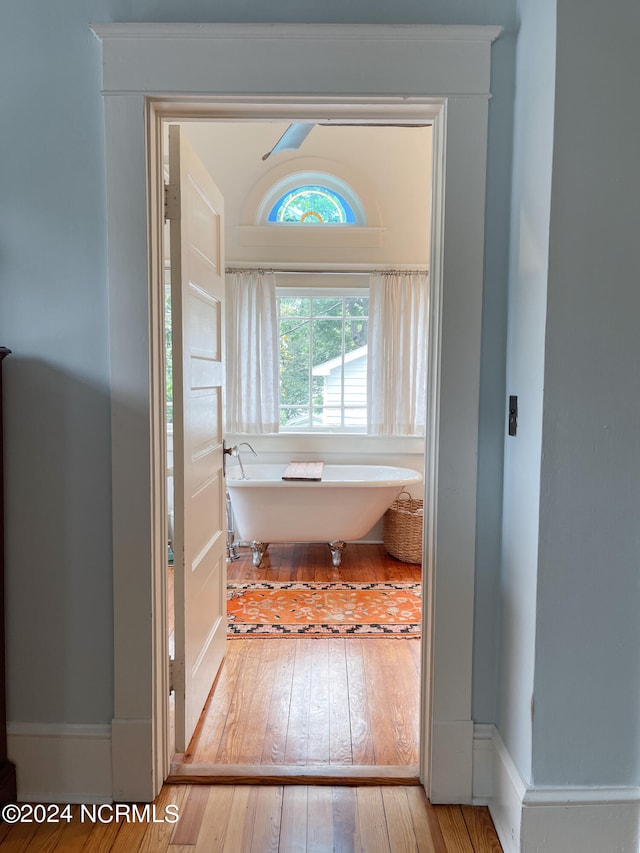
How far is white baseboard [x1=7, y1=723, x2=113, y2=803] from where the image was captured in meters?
1.76

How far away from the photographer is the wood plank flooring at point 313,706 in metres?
1.98

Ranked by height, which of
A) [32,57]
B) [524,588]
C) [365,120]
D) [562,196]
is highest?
[32,57]

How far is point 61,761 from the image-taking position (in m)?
1.76

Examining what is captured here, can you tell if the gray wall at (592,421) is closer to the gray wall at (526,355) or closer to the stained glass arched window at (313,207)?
the gray wall at (526,355)

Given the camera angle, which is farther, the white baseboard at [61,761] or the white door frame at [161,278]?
the white baseboard at [61,761]

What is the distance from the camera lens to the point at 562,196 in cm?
141

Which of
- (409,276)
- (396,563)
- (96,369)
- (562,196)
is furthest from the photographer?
(409,276)

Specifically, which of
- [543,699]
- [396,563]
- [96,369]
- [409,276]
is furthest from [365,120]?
[396,563]

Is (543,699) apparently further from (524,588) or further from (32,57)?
(32,57)

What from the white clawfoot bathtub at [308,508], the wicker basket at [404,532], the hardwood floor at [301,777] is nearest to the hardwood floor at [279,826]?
the hardwood floor at [301,777]

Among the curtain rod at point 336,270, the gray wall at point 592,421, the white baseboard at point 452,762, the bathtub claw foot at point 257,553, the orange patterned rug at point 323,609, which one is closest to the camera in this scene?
the gray wall at point 592,421

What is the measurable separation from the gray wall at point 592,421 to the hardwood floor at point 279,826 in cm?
35

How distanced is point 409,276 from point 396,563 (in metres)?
2.15

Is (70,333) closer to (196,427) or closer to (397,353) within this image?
(196,427)
